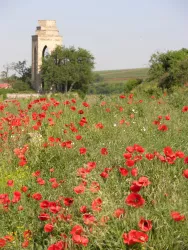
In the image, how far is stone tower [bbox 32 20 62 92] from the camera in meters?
80.8

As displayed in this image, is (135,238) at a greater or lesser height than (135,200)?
lesser

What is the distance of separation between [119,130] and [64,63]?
65.8 m

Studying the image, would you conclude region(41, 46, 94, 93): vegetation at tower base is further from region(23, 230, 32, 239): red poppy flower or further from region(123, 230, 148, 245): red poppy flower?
region(123, 230, 148, 245): red poppy flower

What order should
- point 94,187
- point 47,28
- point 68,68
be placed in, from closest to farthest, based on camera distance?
point 94,187 → point 68,68 → point 47,28

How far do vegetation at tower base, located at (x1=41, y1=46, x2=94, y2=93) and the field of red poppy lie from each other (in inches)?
2466

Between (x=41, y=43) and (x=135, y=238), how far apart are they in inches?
3208

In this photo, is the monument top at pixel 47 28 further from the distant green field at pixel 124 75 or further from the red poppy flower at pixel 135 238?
the red poppy flower at pixel 135 238

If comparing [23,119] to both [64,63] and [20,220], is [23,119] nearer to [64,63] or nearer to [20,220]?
[20,220]

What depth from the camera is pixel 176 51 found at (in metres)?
44.6

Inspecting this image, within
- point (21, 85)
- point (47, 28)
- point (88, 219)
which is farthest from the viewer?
point (47, 28)

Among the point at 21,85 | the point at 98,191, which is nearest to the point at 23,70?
the point at 21,85

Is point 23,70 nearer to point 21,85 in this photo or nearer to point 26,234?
point 21,85

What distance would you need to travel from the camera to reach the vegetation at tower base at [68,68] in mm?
69688

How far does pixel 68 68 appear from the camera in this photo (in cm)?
6944
